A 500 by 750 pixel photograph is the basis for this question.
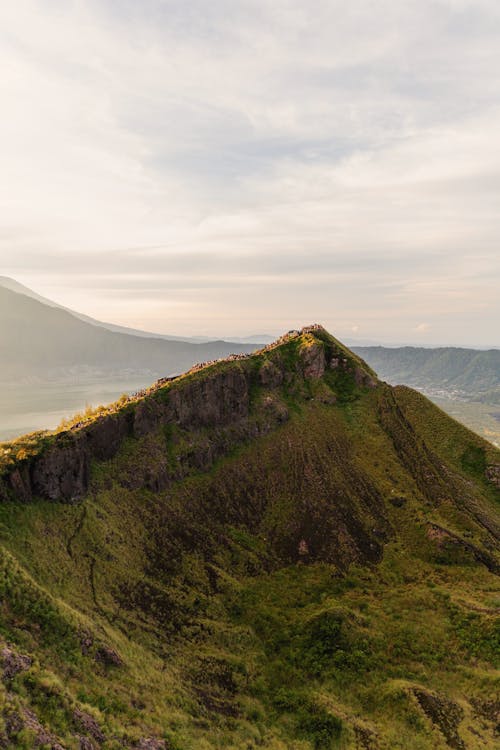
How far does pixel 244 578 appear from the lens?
60.0 m

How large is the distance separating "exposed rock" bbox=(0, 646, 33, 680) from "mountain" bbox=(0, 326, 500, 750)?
0.13m

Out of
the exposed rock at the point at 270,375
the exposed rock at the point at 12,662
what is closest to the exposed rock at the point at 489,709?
the exposed rock at the point at 12,662

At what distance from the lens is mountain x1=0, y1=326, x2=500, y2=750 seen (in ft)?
114

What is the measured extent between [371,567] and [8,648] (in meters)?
55.6

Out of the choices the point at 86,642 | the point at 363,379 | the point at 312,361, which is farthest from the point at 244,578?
the point at 363,379

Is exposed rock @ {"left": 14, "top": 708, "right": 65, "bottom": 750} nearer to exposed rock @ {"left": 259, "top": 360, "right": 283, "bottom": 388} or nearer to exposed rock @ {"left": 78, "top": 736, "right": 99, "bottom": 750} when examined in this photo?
exposed rock @ {"left": 78, "top": 736, "right": 99, "bottom": 750}

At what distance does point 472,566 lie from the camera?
65.7 metres

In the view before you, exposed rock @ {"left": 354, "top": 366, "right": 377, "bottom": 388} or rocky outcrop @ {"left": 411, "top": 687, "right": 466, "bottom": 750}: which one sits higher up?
exposed rock @ {"left": 354, "top": 366, "right": 377, "bottom": 388}

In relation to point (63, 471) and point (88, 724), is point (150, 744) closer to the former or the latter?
point (88, 724)

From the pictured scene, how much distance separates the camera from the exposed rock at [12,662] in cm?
2708

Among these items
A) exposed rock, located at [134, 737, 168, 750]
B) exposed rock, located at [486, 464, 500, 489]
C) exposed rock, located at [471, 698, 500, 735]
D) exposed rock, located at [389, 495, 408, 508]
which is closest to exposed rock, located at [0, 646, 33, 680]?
exposed rock, located at [134, 737, 168, 750]

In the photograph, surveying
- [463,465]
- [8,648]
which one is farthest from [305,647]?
[463,465]

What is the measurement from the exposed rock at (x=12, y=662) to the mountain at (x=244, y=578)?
0.13 m

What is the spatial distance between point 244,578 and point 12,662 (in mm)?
38042
